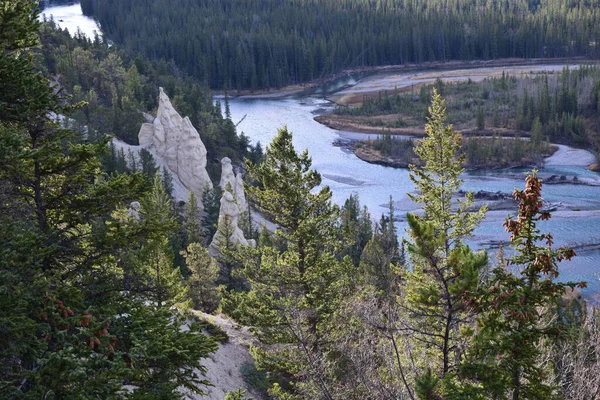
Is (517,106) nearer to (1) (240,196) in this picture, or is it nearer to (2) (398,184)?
(2) (398,184)

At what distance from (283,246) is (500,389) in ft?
89.2

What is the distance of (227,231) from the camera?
40688 mm

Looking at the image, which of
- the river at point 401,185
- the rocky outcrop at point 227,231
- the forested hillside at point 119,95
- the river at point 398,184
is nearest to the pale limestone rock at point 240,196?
the rocky outcrop at point 227,231

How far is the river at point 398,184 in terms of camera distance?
55.8 metres

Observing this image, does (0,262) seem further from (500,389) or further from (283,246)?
(283,246)

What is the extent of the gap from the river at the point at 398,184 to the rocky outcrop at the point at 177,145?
11533 mm

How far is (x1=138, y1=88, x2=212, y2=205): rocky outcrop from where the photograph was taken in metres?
60.2

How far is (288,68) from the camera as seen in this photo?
145 metres

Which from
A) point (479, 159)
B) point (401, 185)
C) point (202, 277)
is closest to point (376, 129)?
point (479, 159)

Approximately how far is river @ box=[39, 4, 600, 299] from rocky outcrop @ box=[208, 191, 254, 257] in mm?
15097

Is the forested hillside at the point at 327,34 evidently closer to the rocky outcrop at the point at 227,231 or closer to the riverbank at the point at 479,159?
the riverbank at the point at 479,159

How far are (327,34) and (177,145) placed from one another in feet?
379

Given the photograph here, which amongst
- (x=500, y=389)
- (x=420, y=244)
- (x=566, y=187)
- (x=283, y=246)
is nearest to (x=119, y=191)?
(x=420, y=244)

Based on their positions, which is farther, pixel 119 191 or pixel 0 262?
pixel 119 191
